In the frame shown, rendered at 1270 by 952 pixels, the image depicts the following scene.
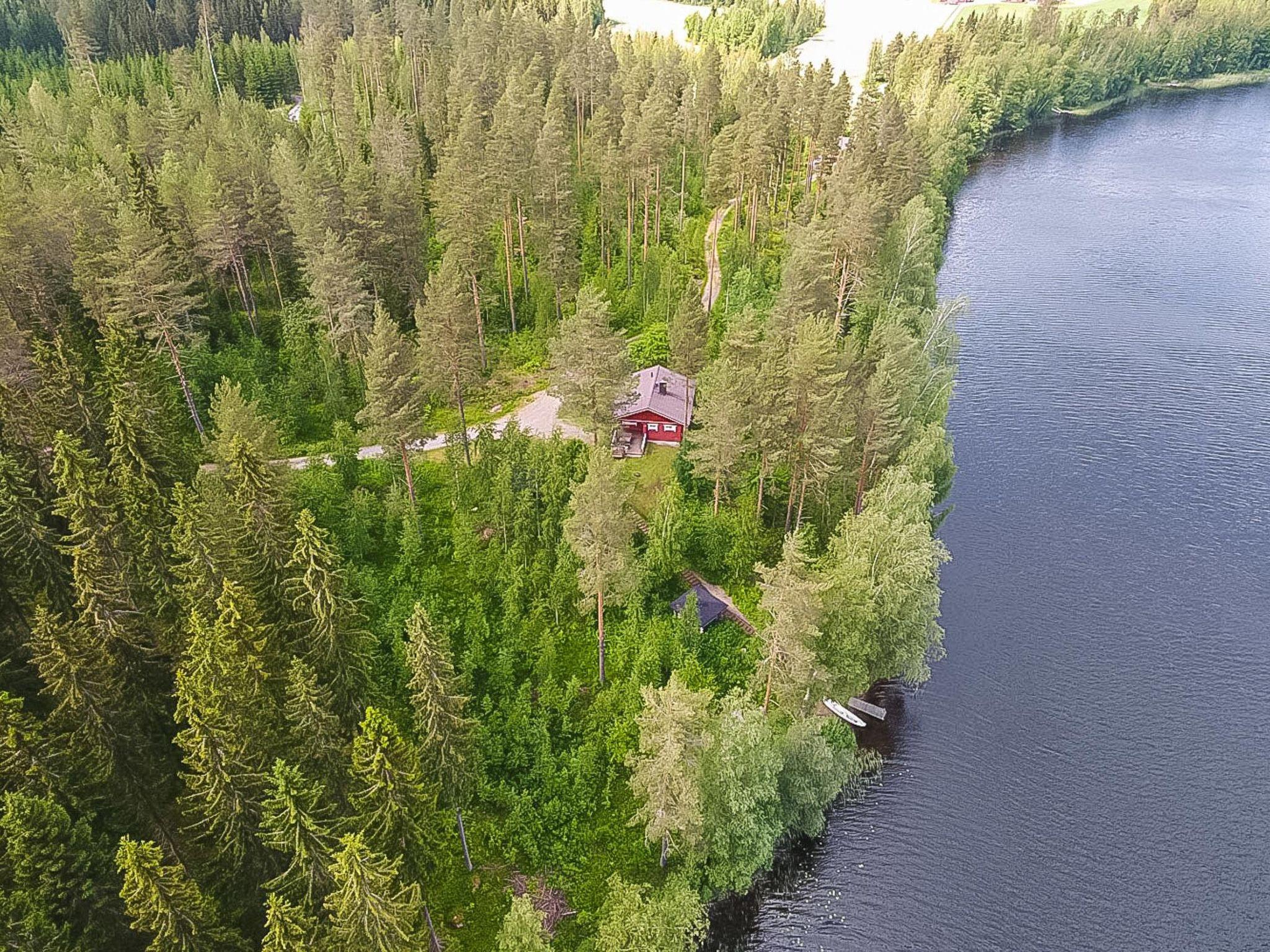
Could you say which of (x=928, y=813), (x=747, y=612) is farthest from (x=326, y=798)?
(x=928, y=813)

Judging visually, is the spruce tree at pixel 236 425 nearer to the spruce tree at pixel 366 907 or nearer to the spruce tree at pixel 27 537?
the spruce tree at pixel 27 537

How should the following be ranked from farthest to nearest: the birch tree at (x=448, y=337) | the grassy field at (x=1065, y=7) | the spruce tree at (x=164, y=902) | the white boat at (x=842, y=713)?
the grassy field at (x=1065, y=7) → the birch tree at (x=448, y=337) → the white boat at (x=842, y=713) → the spruce tree at (x=164, y=902)

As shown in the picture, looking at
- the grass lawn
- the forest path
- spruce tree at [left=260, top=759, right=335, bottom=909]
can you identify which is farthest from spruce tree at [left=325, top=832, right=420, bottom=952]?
the forest path

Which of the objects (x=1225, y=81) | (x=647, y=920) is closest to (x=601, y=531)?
(x=647, y=920)

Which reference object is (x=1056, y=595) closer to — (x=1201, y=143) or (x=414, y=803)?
(x=414, y=803)

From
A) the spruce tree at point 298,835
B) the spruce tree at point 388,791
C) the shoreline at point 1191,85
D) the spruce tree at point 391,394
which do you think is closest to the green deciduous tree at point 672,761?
the spruce tree at point 388,791

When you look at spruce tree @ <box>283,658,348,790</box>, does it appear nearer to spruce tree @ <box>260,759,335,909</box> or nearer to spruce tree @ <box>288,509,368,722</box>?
spruce tree @ <box>260,759,335,909</box>

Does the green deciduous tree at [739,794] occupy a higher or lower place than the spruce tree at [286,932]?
lower
